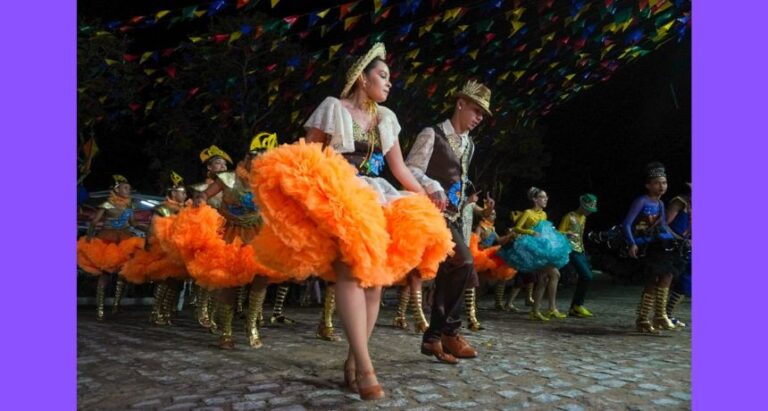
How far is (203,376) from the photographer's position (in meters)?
3.42

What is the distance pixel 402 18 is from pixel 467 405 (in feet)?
18.3

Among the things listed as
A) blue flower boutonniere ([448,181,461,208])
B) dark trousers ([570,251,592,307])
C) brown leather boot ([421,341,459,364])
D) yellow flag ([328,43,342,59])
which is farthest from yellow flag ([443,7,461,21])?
brown leather boot ([421,341,459,364])

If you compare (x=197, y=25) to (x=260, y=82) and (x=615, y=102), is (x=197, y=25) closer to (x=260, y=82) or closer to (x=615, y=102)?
(x=260, y=82)

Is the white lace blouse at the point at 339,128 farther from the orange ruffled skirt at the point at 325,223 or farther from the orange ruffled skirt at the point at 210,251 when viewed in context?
the orange ruffled skirt at the point at 210,251

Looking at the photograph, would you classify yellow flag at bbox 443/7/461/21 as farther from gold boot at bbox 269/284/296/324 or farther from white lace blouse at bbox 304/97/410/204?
white lace blouse at bbox 304/97/410/204

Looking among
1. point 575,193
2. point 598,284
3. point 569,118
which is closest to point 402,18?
point 569,118

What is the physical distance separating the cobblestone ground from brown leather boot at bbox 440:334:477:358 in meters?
0.11

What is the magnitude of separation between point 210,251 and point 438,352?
75.4 inches

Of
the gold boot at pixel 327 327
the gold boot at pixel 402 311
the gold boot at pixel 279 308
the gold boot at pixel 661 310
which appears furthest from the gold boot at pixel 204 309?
the gold boot at pixel 661 310

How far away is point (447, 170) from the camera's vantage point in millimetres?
4387

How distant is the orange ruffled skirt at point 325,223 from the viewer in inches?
103

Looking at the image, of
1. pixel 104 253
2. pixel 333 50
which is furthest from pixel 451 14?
pixel 104 253

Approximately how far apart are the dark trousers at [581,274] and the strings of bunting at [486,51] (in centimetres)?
188

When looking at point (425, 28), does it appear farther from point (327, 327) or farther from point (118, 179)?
point (118, 179)
